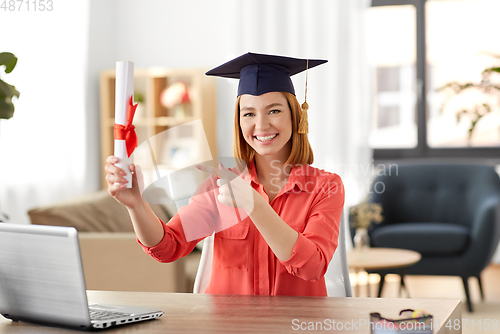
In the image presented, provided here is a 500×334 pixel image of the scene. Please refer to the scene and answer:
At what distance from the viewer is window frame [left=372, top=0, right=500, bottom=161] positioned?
15.2 ft

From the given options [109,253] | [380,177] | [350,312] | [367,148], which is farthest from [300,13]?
[350,312]

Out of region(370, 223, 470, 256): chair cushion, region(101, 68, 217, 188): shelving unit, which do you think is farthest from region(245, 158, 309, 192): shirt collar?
region(101, 68, 217, 188): shelving unit

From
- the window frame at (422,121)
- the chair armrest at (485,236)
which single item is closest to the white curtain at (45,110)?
the window frame at (422,121)

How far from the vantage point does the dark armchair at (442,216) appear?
11.4 ft

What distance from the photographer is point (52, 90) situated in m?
3.99

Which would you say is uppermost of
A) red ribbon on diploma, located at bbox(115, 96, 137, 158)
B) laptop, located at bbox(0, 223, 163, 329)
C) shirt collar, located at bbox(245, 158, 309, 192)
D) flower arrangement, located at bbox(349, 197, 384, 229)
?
red ribbon on diploma, located at bbox(115, 96, 137, 158)

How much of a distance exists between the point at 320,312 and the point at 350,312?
0.19ft

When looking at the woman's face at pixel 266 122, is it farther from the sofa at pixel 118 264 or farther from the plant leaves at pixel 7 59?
the sofa at pixel 118 264

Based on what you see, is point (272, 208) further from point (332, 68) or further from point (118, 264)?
point (332, 68)

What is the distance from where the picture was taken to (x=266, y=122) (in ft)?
4.59

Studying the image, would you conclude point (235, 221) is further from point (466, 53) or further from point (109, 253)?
point (466, 53)

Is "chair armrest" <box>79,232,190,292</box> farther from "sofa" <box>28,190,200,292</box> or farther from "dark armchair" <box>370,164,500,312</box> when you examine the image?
"dark armchair" <box>370,164,500,312</box>

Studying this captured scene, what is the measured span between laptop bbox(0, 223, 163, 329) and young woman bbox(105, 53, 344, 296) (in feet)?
0.98

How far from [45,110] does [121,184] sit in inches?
121
